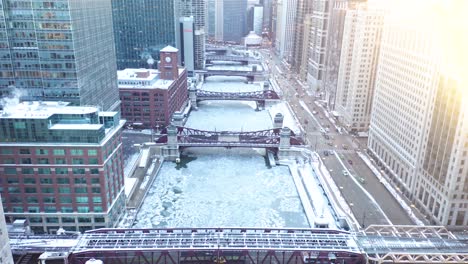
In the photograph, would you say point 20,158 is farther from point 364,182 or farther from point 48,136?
point 364,182

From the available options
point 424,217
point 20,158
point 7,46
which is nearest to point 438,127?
point 424,217

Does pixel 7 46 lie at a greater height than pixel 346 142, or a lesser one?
greater

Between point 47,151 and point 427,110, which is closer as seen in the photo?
point 47,151

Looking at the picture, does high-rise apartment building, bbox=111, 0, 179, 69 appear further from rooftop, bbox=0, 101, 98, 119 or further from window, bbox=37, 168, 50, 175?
window, bbox=37, 168, 50, 175

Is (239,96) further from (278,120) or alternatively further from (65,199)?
(65,199)

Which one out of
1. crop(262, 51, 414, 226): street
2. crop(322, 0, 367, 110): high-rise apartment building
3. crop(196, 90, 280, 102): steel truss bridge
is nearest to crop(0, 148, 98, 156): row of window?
crop(262, 51, 414, 226): street

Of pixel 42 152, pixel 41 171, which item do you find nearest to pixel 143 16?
pixel 42 152
